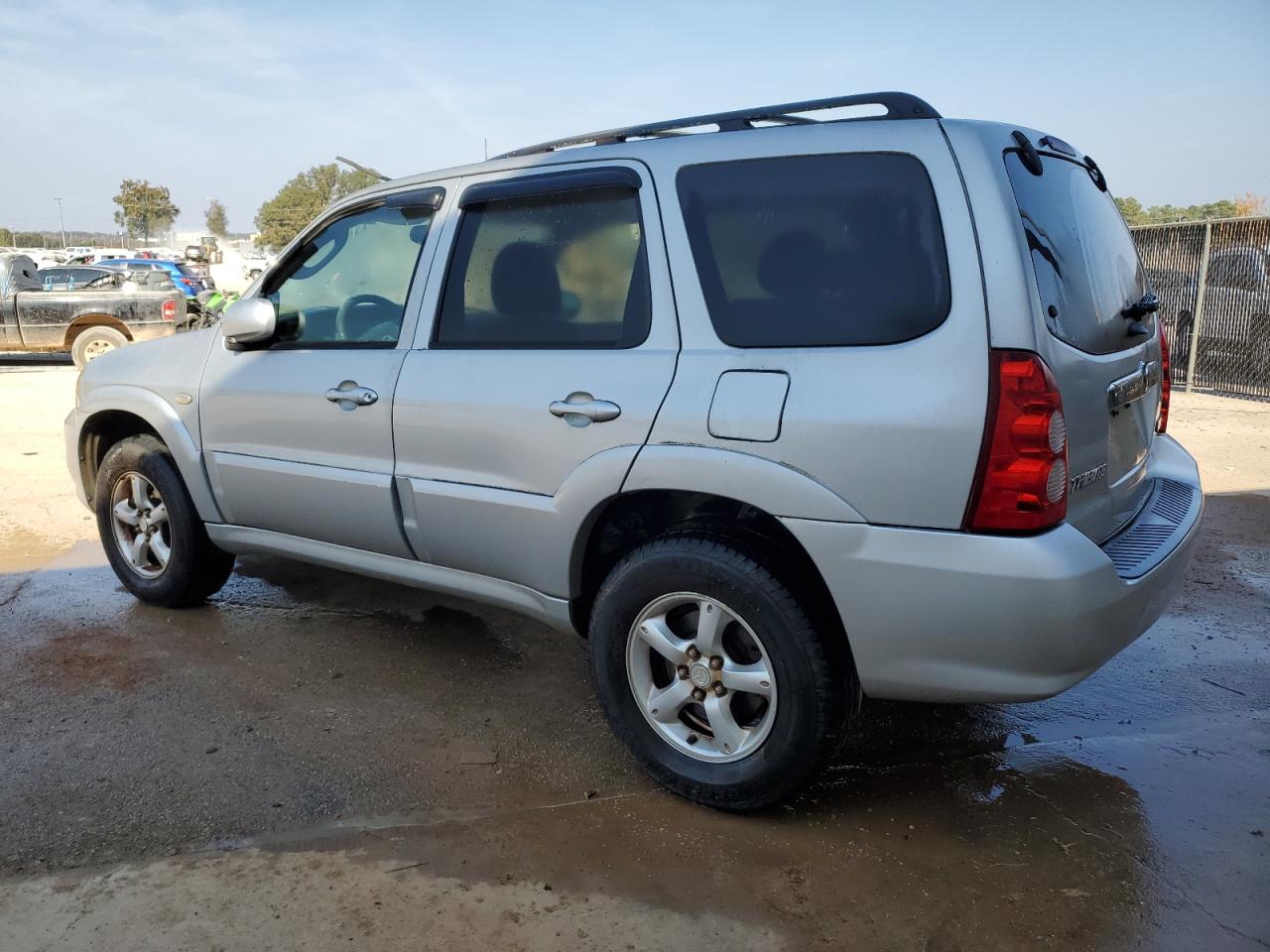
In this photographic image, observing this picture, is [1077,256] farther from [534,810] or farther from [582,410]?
[534,810]

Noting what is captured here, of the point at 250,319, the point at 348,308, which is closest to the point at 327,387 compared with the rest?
the point at 348,308

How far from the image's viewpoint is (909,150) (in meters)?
2.47

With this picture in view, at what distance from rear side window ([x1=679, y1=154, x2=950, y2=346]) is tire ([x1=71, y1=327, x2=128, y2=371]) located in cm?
1364

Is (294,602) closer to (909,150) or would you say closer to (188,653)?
(188,653)

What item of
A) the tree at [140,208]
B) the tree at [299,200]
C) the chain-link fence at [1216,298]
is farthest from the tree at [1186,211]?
the tree at [140,208]

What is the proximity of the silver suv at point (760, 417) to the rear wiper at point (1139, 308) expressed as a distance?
27mm

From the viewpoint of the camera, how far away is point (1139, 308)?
9.48ft

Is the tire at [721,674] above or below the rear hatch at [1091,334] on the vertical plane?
below

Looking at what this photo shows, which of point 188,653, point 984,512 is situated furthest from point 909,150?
point 188,653

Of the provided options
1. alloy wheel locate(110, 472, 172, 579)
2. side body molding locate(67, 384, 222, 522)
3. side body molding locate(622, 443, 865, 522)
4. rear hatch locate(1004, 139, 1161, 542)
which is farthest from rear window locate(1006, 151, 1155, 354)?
alloy wheel locate(110, 472, 172, 579)

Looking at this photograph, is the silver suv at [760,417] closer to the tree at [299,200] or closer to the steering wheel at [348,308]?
the steering wheel at [348,308]

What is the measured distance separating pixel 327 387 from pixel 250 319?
1.52ft

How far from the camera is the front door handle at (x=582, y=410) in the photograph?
2.82m

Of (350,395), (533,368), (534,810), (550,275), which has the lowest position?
(534,810)
